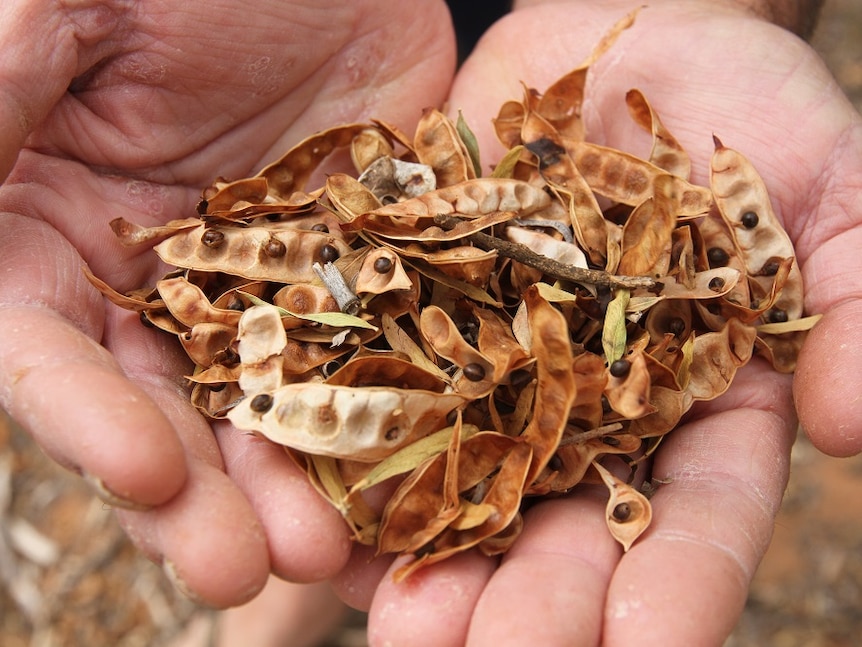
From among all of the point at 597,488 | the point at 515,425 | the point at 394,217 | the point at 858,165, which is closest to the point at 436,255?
the point at 394,217

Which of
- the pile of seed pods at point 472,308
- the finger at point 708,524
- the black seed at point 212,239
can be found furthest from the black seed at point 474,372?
the black seed at point 212,239

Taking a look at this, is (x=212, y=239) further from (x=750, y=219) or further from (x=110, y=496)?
(x=750, y=219)

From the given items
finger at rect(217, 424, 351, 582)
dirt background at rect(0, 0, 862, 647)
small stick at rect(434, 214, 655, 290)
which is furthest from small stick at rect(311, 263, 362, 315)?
dirt background at rect(0, 0, 862, 647)

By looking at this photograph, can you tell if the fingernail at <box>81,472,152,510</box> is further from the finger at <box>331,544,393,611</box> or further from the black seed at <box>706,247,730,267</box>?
the black seed at <box>706,247,730,267</box>

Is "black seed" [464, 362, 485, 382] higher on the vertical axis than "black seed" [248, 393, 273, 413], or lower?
lower

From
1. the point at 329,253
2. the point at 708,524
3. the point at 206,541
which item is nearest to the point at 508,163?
the point at 329,253
